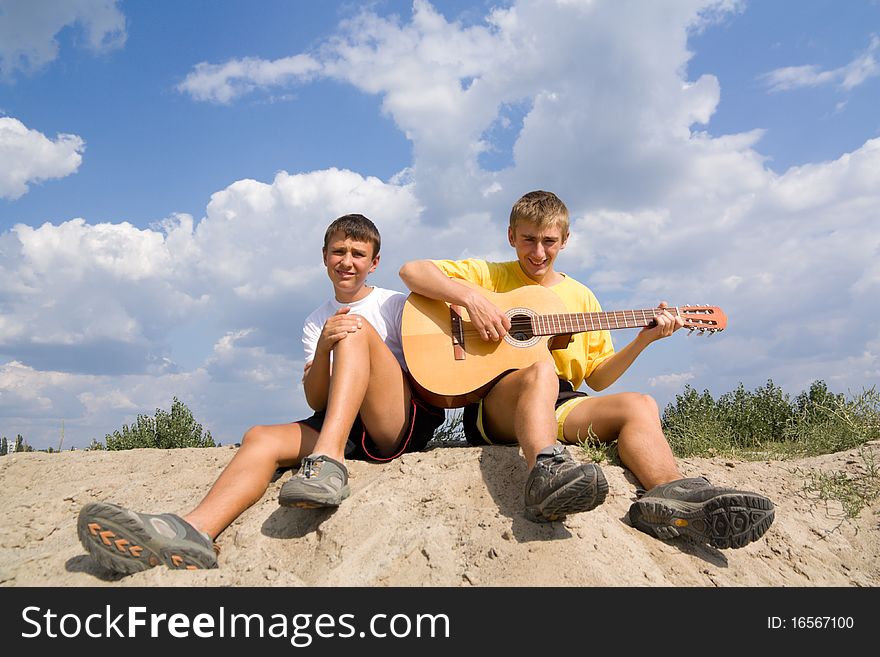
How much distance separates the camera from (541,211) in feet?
13.3

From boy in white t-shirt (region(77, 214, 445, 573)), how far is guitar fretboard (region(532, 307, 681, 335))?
0.87 m

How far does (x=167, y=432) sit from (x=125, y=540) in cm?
451

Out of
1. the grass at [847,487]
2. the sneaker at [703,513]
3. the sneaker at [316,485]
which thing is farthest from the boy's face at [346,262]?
the grass at [847,487]

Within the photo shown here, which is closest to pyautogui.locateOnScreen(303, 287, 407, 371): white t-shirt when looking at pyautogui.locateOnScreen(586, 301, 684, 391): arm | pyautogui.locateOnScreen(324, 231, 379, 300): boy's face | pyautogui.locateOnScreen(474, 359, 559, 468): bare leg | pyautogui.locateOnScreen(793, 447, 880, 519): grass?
pyautogui.locateOnScreen(324, 231, 379, 300): boy's face

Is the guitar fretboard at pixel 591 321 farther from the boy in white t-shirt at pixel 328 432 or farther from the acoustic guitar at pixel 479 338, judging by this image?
the boy in white t-shirt at pixel 328 432

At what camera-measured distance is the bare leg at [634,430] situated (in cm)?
346

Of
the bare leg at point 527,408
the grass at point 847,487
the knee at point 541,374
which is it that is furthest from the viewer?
the grass at point 847,487

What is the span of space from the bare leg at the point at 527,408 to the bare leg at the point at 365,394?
21.7 inches

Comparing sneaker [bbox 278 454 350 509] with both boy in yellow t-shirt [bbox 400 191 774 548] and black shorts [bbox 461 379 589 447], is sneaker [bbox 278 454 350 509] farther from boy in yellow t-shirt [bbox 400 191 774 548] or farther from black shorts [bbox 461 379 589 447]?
black shorts [bbox 461 379 589 447]

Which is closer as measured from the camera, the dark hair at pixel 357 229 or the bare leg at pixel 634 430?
the bare leg at pixel 634 430

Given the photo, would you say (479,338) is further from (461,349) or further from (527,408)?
(527,408)

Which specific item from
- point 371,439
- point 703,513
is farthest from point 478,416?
point 703,513

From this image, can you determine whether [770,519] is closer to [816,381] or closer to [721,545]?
[721,545]

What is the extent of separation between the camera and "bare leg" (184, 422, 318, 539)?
3.22 metres
